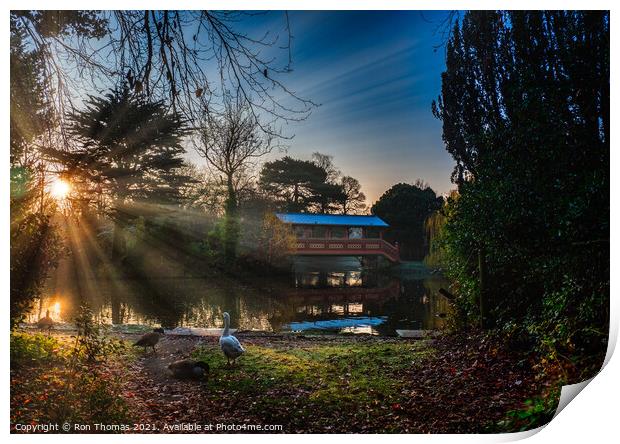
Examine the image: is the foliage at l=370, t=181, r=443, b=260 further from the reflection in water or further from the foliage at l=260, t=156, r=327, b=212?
the foliage at l=260, t=156, r=327, b=212

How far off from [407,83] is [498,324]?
231 cm

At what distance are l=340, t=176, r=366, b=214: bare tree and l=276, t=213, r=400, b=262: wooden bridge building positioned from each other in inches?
3.1

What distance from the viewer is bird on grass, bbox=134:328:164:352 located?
339 cm

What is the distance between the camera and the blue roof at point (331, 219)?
3.70 m

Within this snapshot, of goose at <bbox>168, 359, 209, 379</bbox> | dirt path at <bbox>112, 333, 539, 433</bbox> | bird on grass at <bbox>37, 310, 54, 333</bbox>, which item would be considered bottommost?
dirt path at <bbox>112, 333, 539, 433</bbox>

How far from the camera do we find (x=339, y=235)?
149 inches

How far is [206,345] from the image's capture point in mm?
3520

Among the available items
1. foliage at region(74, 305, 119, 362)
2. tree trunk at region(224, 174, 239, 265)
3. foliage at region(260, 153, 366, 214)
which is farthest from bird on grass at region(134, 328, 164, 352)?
foliage at region(260, 153, 366, 214)

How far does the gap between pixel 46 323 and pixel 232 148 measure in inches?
86.2

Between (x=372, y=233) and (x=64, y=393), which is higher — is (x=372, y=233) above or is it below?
above

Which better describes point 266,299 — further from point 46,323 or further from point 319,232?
point 46,323

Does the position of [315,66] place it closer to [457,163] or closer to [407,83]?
[407,83]

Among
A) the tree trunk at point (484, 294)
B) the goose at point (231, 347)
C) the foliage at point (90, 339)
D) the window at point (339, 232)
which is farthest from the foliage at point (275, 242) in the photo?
the tree trunk at point (484, 294)

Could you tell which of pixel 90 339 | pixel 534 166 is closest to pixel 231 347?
pixel 90 339
